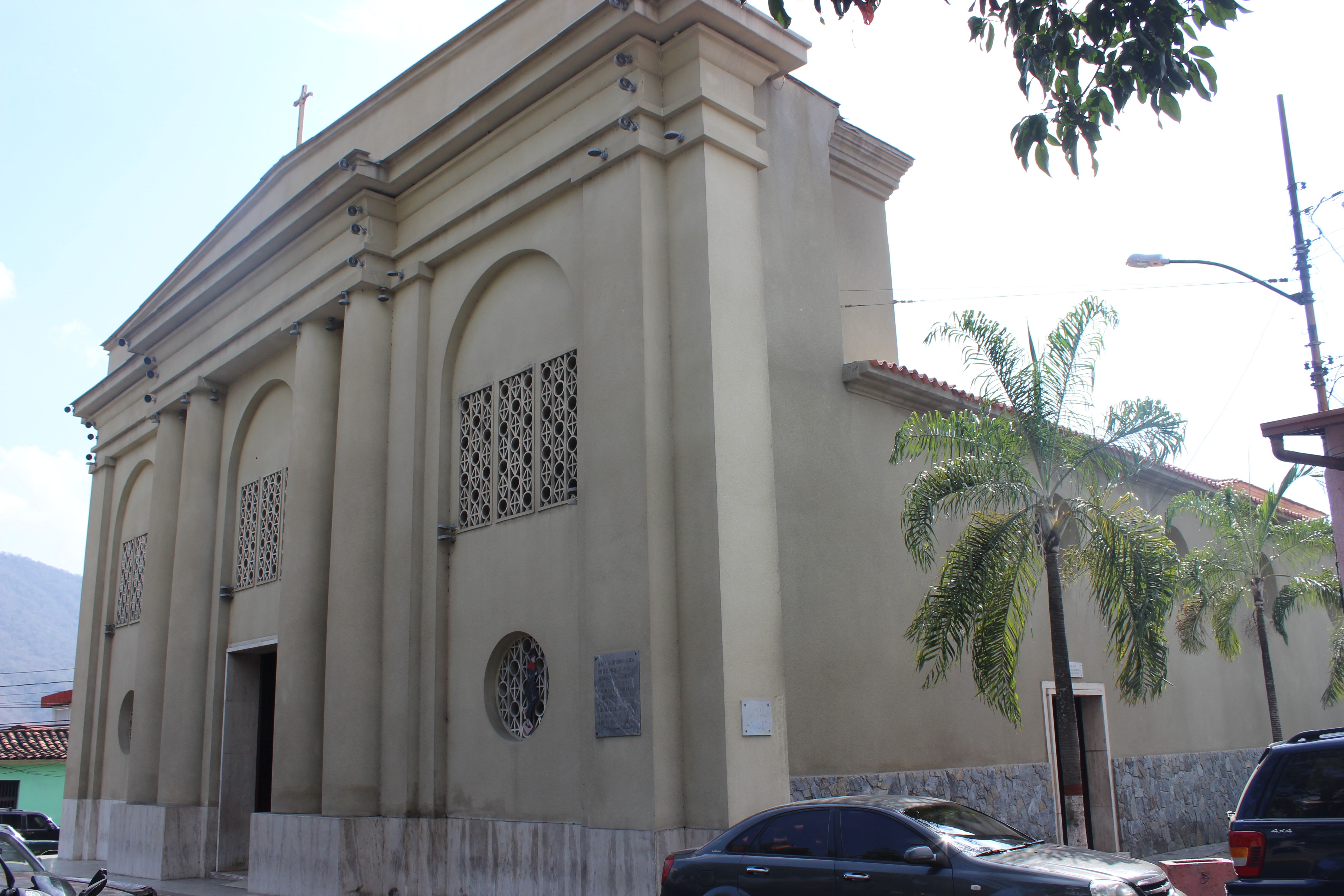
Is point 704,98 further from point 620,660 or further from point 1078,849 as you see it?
point 1078,849

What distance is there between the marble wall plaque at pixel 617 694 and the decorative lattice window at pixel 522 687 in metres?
1.32

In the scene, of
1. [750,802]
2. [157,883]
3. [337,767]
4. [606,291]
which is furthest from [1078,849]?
[157,883]

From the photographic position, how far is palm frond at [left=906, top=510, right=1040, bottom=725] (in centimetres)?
1185

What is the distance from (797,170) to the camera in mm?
14156

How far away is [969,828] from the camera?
A: 820 cm

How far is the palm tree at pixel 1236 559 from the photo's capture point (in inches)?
687

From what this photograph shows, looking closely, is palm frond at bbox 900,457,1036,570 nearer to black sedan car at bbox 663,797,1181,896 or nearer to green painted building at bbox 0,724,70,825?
black sedan car at bbox 663,797,1181,896

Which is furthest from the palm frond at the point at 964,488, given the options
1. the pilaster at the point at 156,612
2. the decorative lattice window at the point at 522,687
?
the pilaster at the point at 156,612

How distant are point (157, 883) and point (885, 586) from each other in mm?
13056

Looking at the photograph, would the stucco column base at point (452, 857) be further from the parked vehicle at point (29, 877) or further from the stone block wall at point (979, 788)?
the parked vehicle at point (29, 877)

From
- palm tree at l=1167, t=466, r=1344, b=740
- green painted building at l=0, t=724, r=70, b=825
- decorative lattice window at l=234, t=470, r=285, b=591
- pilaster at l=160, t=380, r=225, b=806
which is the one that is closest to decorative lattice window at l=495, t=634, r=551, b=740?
decorative lattice window at l=234, t=470, r=285, b=591

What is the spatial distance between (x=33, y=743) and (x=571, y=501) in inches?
1178

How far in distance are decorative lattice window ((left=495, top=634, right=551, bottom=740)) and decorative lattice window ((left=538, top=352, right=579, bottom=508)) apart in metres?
1.81

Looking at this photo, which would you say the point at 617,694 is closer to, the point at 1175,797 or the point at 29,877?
the point at 29,877
